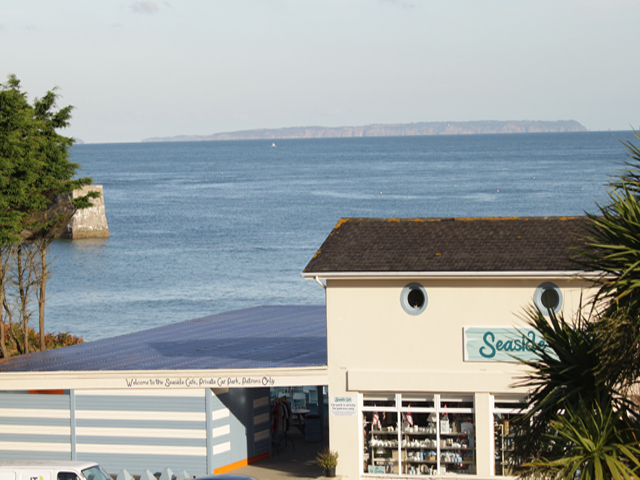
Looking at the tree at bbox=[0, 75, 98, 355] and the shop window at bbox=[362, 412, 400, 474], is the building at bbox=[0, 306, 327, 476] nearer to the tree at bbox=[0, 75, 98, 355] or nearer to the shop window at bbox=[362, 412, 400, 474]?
the shop window at bbox=[362, 412, 400, 474]

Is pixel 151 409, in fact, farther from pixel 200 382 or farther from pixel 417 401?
pixel 417 401

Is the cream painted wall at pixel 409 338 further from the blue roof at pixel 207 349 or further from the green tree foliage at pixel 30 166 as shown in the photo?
the green tree foliage at pixel 30 166

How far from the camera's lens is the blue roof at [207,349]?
819 inches

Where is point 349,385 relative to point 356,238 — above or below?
below

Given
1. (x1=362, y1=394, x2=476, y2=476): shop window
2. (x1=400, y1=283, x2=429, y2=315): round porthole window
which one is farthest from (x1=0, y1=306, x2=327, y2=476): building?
(x1=400, y1=283, x2=429, y2=315): round porthole window

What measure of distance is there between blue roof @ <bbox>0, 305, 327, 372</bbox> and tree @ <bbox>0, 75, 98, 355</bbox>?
654 cm

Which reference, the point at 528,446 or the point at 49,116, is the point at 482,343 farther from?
the point at 49,116

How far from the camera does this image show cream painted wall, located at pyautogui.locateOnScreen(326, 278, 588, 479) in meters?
18.2

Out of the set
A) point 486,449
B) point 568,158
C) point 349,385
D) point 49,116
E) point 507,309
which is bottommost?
point 486,449

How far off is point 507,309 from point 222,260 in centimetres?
5608

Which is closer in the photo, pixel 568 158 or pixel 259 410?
pixel 259 410

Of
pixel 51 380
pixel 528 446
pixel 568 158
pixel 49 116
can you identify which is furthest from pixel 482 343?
pixel 568 158

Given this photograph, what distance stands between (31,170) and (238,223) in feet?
215

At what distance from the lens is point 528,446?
35.6 ft
